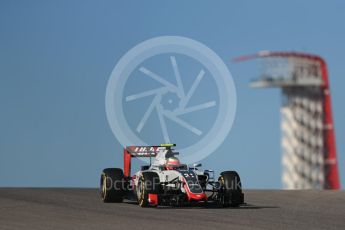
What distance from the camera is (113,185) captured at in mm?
25484

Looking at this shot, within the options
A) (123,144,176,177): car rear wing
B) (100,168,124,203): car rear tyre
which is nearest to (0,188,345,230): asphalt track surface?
(100,168,124,203): car rear tyre

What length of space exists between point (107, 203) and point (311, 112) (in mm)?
52059

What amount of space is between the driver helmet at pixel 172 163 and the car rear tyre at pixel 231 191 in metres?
1.80

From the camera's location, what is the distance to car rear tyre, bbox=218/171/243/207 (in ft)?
76.8

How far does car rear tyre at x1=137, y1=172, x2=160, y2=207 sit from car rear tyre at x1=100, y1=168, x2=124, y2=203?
7.34ft

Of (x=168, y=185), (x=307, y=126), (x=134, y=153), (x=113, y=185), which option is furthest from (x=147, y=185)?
(x=307, y=126)

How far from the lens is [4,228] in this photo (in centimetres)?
1622

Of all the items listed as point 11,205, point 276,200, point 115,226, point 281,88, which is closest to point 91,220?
point 115,226

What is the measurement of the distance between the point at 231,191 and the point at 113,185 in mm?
4459

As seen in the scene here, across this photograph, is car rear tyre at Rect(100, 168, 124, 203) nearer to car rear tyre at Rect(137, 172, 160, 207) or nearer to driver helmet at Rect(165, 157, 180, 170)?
driver helmet at Rect(165, 157, 180, 170)

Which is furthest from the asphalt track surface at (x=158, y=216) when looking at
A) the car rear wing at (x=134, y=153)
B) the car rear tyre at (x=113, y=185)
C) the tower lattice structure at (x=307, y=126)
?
the tower lattice structure at (x=307, y=126)

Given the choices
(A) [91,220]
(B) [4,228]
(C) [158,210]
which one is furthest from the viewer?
(C) [158,210]

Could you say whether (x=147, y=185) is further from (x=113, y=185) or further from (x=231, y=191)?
(x=113, y=185)

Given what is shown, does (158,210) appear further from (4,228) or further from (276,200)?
(276,200)
